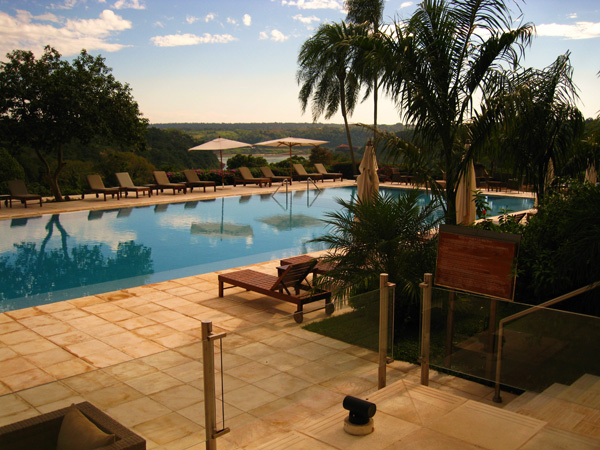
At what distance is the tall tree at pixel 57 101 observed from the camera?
1530 cm

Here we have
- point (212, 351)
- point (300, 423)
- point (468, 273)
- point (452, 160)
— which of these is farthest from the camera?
point (452, 160)

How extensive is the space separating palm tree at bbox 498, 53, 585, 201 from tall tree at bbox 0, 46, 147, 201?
13331 millimetres

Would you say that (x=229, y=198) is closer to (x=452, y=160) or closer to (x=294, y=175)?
(x=294, y=175)

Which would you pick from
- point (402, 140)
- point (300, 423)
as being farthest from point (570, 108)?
point (300, 423)

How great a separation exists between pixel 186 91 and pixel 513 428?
116ft

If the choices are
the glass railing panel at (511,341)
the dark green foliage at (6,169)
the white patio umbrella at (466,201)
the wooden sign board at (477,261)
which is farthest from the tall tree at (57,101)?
the glass railing panel at (511,341)

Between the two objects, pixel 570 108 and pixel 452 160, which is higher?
pixel 570 108

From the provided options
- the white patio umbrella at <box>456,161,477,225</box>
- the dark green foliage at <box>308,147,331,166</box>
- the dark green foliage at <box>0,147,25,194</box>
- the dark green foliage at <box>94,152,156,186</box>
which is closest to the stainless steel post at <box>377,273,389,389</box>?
the white patio umbrella at <box>456,161,477,225</box>

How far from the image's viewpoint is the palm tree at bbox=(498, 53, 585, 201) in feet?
22.0

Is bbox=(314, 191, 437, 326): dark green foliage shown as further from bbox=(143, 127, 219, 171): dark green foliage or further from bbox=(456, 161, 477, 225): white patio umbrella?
bbox=(143, 127, 219, 171): dark green foliage

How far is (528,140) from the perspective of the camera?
6863 millimetres

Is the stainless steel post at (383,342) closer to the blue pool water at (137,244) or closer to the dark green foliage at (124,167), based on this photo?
the blue pool water at (137,244)

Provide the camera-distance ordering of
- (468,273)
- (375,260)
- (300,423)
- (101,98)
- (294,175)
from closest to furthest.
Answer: (300,423), (468,273), (375,260), (101,98), (294,175)

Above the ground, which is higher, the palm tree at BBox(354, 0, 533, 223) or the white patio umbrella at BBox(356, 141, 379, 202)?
the palm tree at BBox(354, 0, 533, 223)
